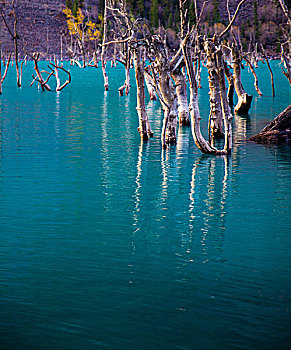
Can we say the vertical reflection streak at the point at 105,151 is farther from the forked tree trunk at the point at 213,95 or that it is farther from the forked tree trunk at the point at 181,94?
the forked tree trunk at the point at 213,95

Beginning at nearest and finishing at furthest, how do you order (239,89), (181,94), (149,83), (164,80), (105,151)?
(164,80) < (105,151) < (181,94) < (239,89) < (149,83)

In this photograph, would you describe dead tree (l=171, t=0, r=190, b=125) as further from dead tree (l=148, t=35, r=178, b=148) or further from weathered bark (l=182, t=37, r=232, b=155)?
weathered bark (l=182, t=37, r=232, b=155)

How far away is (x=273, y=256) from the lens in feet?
33.0

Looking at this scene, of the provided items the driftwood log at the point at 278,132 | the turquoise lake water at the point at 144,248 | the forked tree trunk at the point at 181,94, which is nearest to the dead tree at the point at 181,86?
the forked tree trunk at the point at 181,94

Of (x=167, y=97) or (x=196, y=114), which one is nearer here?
(x=196, y=114)

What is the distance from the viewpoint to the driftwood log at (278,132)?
2233 cm

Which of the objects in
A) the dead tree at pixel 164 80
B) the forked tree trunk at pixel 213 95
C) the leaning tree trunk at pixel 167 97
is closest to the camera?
the forked tree trunk at pixel 213 95

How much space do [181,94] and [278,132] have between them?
4.66 m

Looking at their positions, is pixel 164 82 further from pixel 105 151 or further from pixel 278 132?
pixel 278 132

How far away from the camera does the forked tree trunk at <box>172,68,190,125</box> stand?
77.3 feet

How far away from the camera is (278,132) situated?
22.7 m

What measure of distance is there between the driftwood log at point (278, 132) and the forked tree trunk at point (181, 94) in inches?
151

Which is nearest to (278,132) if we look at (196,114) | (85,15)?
(196,114)

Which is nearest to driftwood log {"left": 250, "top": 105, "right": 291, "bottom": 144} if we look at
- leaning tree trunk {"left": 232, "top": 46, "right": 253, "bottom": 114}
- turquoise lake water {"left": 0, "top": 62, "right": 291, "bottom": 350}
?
turquoise lake water {"left": 0, "top": 62, "right": 291, "bottom": 350}
